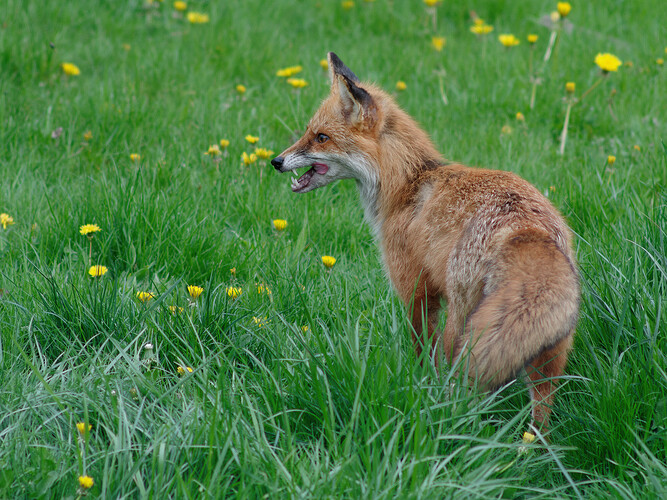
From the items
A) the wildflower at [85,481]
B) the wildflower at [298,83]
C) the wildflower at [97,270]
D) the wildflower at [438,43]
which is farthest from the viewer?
the wildflower at [438,43]

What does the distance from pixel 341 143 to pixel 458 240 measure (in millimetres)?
1279

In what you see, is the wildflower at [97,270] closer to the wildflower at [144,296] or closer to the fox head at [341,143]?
the wildflower at [144,296]

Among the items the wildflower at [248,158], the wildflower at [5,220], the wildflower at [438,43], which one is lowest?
the wildflower at [5,220]

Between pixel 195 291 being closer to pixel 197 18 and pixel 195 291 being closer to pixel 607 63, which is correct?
pixel 607 63

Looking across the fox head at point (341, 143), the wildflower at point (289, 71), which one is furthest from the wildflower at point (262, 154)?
the wildflower at point (289, 71)

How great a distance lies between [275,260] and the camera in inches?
167

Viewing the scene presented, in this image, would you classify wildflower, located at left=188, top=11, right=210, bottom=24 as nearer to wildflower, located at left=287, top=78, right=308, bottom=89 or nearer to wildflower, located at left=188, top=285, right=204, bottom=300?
wildflower, located at left=287, top=78, right=308, bottom=89

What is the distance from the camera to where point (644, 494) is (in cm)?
236

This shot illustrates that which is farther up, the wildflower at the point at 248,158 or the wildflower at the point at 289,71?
the wildflower at the point at 289,71

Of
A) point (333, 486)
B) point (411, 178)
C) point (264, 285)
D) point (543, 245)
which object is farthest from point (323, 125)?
point (333, 486)

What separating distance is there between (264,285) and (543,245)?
1692 millimetres

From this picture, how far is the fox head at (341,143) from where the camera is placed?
4.05 meters

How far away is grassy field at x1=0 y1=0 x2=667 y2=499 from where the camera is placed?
2.49 meters

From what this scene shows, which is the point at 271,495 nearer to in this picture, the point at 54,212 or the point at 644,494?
the point at 644,494
